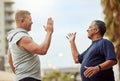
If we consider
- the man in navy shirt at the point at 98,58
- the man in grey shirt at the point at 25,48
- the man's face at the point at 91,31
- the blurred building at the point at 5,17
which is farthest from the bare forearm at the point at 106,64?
the blurred building at the point at 5,17

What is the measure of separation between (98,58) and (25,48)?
0.84 meters

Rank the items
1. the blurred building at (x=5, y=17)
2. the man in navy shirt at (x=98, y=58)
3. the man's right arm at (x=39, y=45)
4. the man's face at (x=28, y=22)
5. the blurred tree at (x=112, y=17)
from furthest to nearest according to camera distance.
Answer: the blurred building at (x=5, y=17), the blurred tree at (x=112, y=17), the man's face at (x=28, y=22), the man in navy shirt at (x=98, y=58), the man's right arm at (x=39, y=45)

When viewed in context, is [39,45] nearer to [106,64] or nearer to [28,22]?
[28,22]

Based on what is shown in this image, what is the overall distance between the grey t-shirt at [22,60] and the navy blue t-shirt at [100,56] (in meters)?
0.59

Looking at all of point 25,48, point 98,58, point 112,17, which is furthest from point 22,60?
point 112,17

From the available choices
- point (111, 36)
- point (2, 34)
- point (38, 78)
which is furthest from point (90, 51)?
point (2, 34)

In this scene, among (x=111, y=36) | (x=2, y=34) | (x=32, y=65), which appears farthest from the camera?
(x=2, y=34)

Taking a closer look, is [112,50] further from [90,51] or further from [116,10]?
[116,10]

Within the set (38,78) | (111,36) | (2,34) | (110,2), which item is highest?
(38,78)

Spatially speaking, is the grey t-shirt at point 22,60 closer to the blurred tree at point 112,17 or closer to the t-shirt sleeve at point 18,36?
the t-shirt sleeve at point 18,36

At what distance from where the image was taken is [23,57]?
5.78 metres

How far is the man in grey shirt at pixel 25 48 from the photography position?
18.4 ft

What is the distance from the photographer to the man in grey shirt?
562 cm

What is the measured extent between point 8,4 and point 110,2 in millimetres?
86022
